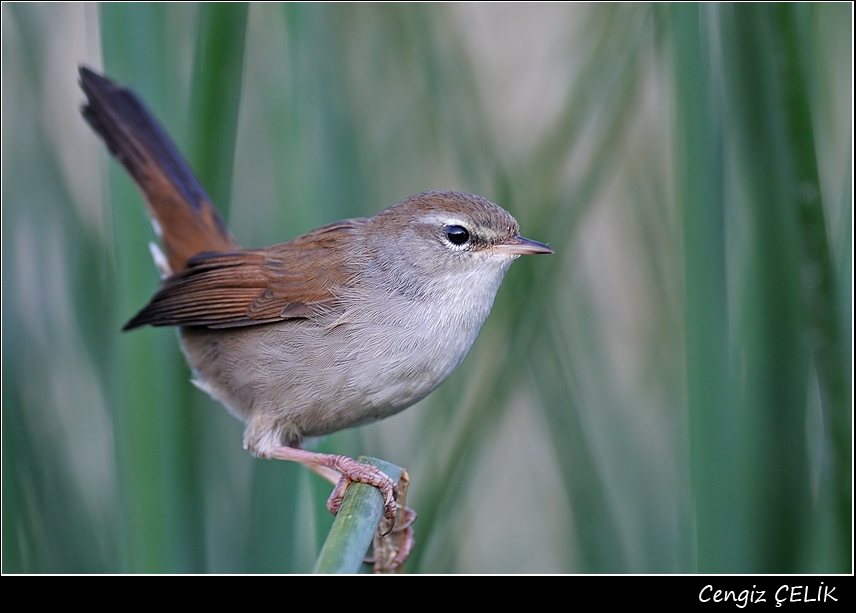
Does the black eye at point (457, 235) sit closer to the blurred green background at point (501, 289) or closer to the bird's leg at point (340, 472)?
the blurred green background at point (501, 289)

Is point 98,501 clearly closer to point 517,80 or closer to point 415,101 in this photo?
point 415,101

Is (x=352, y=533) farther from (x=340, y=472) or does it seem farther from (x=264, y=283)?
(x=264, y=283)

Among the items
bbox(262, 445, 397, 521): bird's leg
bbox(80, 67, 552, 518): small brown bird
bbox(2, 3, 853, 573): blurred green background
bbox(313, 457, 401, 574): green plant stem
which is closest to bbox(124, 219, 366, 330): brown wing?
bbox(80, 67, 552, 518): small brown bird

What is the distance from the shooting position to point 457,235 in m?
2.48

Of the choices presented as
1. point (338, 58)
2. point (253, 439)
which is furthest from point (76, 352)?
point (338, 58)

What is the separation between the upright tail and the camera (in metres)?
3.04

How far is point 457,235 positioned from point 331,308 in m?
0.46

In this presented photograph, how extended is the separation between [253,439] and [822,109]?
82.0 inches

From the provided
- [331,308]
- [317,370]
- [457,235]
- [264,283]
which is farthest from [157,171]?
[457,235]

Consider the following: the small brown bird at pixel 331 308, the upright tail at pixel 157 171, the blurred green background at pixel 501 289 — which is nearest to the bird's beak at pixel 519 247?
the small brown bird at pixel 331 308

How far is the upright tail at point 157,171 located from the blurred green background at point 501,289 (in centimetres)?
14

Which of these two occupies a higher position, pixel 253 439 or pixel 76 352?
pixel 76 352

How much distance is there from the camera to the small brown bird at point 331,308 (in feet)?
7.80

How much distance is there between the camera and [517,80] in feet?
14.3
